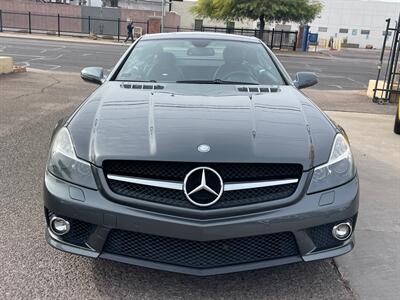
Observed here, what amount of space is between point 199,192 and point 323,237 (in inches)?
32.3

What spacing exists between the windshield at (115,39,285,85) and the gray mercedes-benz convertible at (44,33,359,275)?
122cm

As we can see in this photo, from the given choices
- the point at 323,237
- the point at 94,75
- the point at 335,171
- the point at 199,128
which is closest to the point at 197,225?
the point at 199,128

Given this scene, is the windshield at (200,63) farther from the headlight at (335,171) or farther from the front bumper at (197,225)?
the front bumper at (197,225)

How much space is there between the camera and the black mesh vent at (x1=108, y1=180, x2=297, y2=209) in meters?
2.51

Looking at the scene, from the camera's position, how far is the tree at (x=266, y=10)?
32812mm

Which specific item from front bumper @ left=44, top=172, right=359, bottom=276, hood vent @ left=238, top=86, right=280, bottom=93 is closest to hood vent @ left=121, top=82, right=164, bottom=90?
hood vent @ left=238, top=86, right=280, bottom=93

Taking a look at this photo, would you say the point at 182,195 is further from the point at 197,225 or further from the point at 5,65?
the point at 5,65

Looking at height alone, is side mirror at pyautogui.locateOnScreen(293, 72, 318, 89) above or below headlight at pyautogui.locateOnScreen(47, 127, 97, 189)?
above

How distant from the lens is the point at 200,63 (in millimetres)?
4391

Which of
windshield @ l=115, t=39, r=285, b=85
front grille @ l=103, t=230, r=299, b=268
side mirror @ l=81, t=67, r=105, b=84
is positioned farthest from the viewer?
side mirror @ l=81, t=67, r=105, b=84

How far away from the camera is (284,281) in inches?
115

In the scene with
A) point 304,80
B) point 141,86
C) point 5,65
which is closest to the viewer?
point 141,86

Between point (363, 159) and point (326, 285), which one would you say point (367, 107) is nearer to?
point (363, 159)

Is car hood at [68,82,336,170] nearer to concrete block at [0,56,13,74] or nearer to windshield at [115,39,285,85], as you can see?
windshield at [115,39,285,85]
